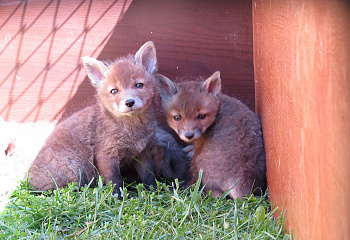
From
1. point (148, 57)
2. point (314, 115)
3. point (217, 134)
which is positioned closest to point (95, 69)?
point (148, 57)

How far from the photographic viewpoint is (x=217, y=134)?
9.70 feet

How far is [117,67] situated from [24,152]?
5.15ft

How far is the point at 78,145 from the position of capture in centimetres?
332

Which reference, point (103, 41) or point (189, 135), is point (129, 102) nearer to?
point (189, 135)

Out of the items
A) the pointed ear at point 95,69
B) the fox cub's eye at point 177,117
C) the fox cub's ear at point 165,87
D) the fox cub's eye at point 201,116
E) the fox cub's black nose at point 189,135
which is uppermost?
the pointed ear at point 95,69

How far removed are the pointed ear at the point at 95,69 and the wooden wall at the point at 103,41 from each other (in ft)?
1.87

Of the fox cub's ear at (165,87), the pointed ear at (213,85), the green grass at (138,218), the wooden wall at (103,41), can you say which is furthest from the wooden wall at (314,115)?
the wooden wall at (103,41)

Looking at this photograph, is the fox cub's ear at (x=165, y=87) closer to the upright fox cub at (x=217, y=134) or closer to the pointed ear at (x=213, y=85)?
the upright fox cub at (x=217, y=134)

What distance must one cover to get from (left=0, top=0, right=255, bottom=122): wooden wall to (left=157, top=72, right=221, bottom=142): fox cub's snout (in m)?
0.62

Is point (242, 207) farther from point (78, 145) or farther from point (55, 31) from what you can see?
point (55, 31)

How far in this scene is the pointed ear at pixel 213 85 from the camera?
10.6 feet

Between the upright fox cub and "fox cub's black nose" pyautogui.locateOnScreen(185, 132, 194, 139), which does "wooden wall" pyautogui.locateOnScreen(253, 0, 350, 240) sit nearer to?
the upright fox cub

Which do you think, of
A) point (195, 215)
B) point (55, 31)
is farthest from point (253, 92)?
point (55, 31)

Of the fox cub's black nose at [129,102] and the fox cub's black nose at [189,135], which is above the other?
the fox cub's black nose at [129,102]
